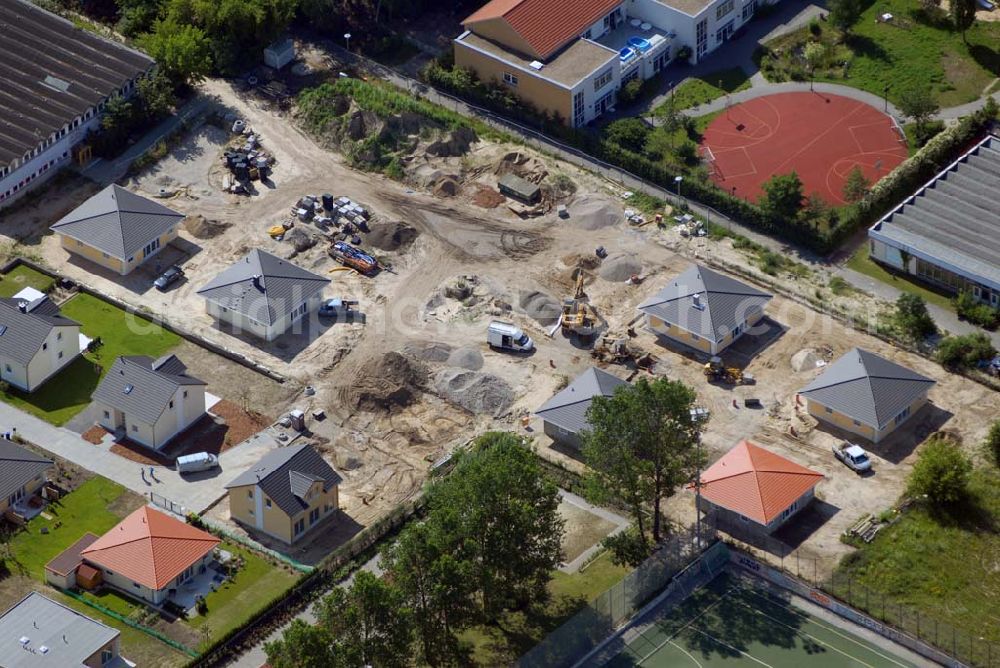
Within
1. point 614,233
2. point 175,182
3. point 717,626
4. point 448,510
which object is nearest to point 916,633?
point 717,626

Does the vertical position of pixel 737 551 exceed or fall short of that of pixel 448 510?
it falls short

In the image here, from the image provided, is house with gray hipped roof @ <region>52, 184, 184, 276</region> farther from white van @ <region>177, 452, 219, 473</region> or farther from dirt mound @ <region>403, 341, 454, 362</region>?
dirt mound @ <region>403, 341, 454, 362</region>

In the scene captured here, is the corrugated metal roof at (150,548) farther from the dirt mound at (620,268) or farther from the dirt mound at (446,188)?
the dirt mound at (446,188)

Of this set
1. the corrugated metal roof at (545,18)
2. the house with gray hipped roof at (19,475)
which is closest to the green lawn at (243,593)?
the house with gray hipped roof at (19,475)

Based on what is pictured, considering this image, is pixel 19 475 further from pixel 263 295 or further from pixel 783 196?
pixel 783 196

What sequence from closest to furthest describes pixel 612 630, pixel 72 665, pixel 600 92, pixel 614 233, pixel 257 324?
pixel 72 665, pixel 612 630, pixel 257 324, pixel 614 233, pixel 600 92

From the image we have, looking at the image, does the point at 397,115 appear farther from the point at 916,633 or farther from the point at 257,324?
the point at 916,633

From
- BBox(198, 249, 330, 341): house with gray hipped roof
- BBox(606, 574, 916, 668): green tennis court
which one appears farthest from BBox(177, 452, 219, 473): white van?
BBox(606, 574, 916, 668): green tennis court
